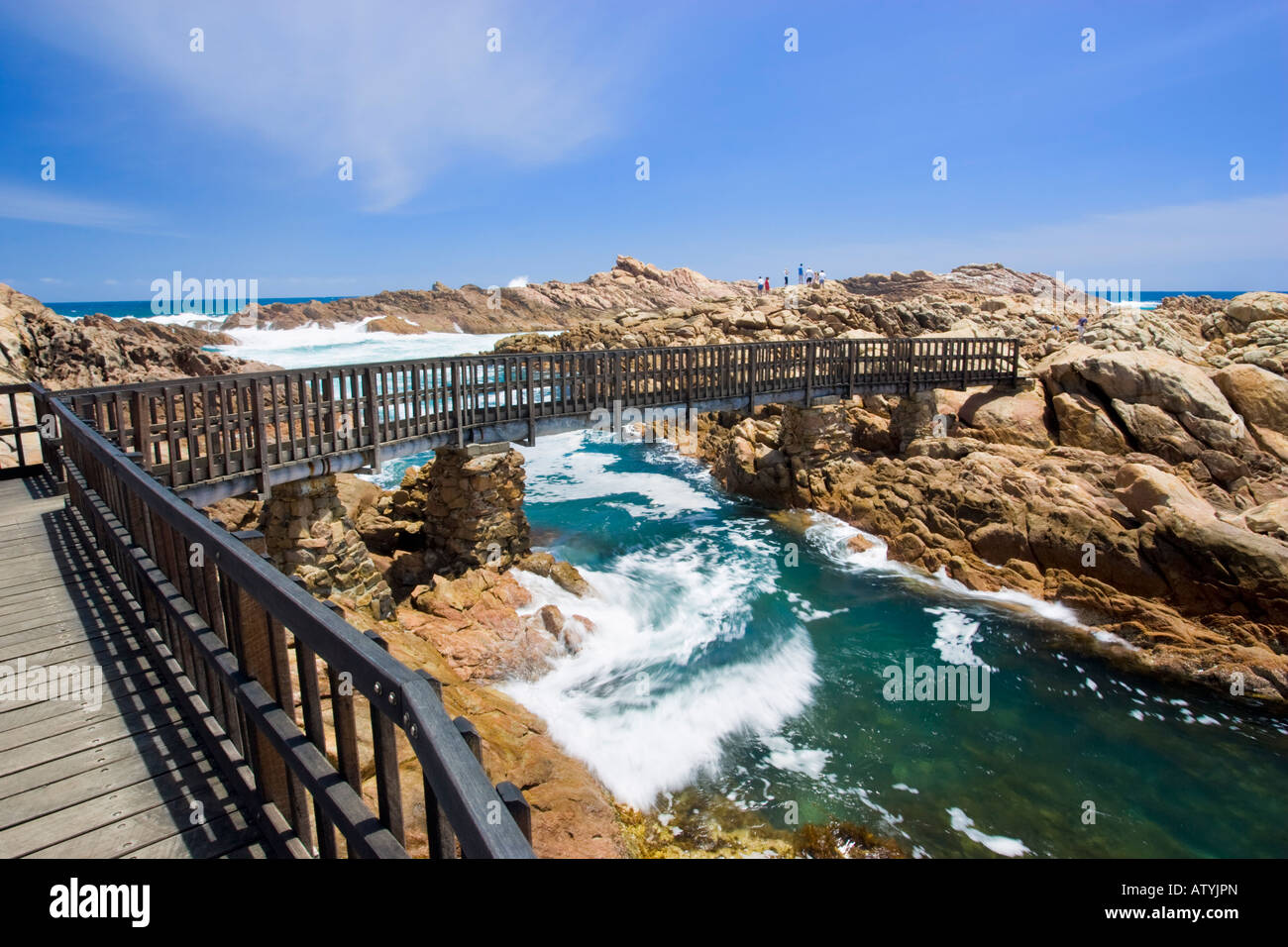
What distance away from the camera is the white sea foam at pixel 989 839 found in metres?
8.95

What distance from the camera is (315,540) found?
13.0 m

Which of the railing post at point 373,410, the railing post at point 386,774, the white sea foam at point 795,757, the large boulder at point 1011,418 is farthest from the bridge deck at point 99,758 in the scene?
the large boulder at point 1011,418

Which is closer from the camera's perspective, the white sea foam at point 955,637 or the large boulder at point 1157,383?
the white sea foam at point 955,637

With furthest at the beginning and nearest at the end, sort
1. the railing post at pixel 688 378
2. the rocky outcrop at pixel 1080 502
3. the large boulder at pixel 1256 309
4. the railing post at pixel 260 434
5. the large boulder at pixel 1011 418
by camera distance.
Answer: the large boulder at pixel 1256 309
the large boulder at pixel 1011 418
the railing post at pixel 688 378
the rocky outcrop at pixel 1080 502
the railing post at pixel 260 434

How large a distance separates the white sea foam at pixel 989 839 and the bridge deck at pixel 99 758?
896cm

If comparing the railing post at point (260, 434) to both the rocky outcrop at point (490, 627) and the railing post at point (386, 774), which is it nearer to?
the rocky outcrop at point (490, 627)

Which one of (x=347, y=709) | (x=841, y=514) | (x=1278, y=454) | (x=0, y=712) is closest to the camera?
(x=347, y=709)

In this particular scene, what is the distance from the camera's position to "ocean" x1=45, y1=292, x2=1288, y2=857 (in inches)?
379

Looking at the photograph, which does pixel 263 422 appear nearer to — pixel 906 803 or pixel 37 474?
pixel 37 474

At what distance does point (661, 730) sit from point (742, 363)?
1322 centimetres

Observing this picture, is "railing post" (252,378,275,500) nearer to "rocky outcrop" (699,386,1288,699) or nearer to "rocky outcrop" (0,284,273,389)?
"rocky outcrop" (0,284,273,389)

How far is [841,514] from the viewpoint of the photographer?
2200 cm

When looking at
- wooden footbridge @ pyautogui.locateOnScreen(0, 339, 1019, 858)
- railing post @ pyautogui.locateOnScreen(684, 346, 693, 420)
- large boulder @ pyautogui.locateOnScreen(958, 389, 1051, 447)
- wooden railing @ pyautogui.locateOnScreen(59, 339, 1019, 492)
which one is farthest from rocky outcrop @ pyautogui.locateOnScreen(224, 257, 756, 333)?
wooden footbridge @ pyautogui.locateOnScreen(0, 339, 1019, 858)

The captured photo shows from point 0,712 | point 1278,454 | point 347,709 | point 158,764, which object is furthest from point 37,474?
point 1278,454
